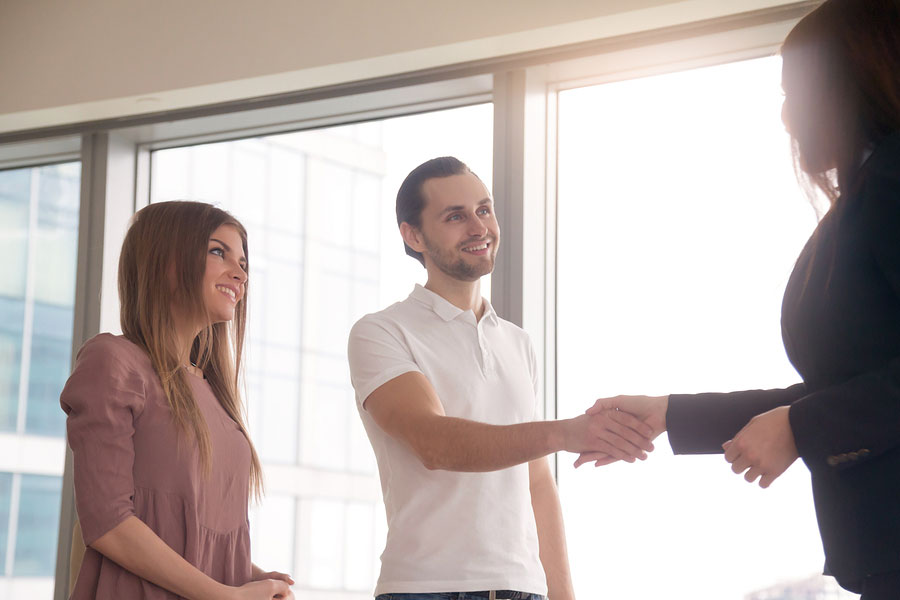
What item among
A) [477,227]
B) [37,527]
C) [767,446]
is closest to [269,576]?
[477,227]

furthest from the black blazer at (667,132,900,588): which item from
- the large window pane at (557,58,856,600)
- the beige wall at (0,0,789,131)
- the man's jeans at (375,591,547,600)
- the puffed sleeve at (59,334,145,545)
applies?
the beige wall at (0,0,789,131)

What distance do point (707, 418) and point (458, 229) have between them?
2.36ft

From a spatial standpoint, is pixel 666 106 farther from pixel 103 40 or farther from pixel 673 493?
pixel 103 40

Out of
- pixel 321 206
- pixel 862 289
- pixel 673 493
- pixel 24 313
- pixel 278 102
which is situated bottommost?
pixel 673 493

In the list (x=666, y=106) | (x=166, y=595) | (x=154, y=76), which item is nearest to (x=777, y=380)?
(x=666, y=106)

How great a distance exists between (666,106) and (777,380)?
83cm

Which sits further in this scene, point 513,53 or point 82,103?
point 82,103

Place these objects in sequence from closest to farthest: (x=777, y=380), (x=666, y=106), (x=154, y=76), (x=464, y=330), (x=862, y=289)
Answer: (x=862, y=289) → (x=464, y=330) → (x=777, y=380) → (x=666, y=106) → (x=154, y=76)

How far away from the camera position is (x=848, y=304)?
123cm

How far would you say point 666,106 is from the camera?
9.29ft

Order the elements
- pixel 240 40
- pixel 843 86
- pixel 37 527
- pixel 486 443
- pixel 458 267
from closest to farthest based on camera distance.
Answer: pixel 843 86, pixel 486 443, pixel 458 267, pixel 240 40, pixel 37 527

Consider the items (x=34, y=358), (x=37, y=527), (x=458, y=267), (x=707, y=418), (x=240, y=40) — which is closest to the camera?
(x=707, y=418)

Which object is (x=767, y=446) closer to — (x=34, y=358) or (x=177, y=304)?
(x=177, y=304)

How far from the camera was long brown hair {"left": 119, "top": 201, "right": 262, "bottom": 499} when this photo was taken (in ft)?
6.21
